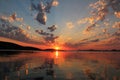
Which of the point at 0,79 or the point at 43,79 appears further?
the point at 43,79

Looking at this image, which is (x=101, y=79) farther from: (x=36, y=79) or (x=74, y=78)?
(x=36, y=79)

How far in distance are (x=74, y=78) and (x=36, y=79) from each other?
468 cm

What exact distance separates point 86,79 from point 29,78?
6.98 metres

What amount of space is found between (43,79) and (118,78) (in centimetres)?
955

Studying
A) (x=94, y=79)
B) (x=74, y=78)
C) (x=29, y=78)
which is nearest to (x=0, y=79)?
(x=29, y=78)

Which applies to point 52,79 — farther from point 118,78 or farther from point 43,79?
point 118,78

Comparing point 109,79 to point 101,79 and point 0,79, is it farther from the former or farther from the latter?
point 0,79

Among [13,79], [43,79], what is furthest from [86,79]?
[13,79]

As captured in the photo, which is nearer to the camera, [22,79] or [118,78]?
[22,79]

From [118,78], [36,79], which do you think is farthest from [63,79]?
[118,78]

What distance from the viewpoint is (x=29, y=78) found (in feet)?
85.3

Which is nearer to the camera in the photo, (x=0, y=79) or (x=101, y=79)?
(x=0, y=79)

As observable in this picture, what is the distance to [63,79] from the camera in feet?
84.5

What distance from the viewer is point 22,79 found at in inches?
977
